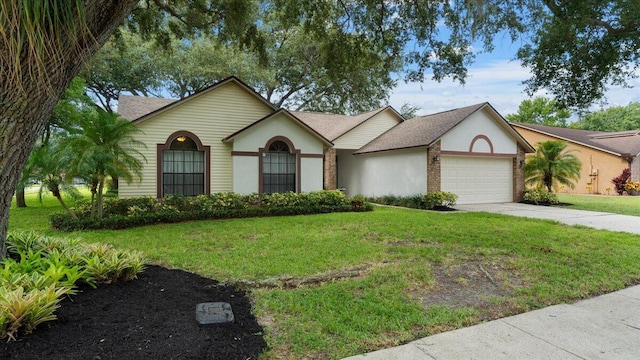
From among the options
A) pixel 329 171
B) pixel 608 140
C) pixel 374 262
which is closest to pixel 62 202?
pixel 374 262

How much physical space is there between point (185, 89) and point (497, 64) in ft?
83.9

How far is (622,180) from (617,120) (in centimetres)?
3735

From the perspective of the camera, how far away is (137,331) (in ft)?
10.4

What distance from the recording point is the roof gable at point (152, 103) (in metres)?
13.8

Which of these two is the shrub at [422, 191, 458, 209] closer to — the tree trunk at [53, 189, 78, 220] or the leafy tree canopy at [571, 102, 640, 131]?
the tree trunk at [53, 189, 78, 220]

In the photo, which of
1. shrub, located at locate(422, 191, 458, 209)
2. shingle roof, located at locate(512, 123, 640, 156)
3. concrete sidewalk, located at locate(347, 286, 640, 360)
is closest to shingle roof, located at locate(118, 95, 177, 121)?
shrub, located at locate(422, 191, 458, 209)

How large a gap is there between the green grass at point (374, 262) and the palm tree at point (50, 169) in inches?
48.6

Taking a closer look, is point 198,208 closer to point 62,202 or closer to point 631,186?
point 62,202

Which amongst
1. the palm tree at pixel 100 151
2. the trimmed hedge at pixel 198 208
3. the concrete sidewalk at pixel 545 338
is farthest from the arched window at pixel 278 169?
the concrete sidewalk at pixel 545 338

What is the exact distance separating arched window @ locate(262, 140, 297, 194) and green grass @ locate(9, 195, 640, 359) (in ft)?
12.2

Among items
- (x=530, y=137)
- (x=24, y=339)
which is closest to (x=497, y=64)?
(x=24, y=339)

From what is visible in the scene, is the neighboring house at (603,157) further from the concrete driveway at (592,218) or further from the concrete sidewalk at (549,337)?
the concrete sidewalk at (549,337)

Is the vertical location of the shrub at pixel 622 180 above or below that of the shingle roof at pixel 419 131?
below

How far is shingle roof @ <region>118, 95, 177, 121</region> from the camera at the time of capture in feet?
48.8
